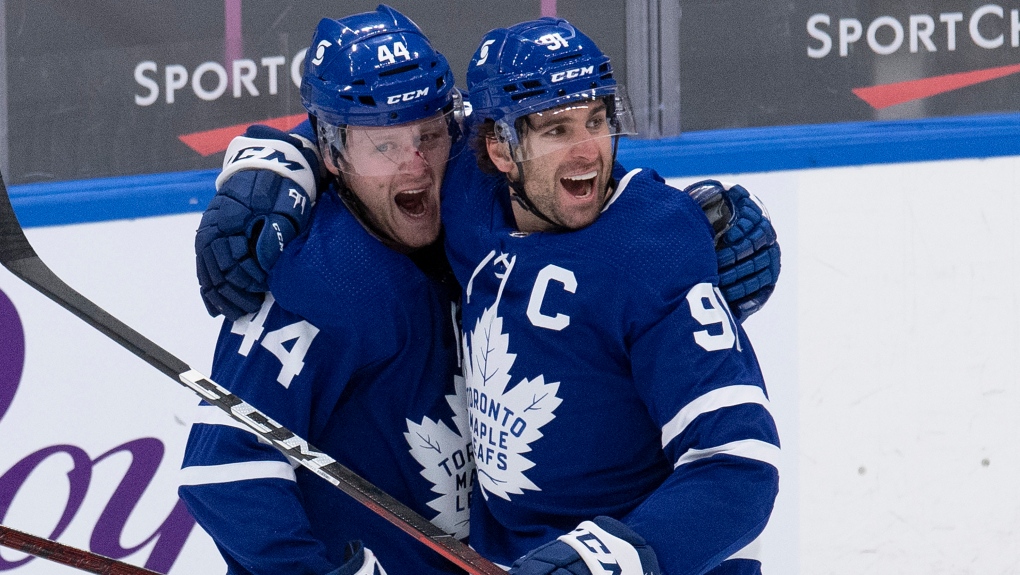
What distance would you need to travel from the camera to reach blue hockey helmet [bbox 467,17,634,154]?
1.74 m

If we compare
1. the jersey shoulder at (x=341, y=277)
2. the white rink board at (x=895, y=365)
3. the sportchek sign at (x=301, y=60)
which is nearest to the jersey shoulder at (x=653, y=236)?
the jersey shoulder at (x=341, y=277)

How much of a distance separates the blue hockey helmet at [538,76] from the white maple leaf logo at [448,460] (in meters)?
0.40

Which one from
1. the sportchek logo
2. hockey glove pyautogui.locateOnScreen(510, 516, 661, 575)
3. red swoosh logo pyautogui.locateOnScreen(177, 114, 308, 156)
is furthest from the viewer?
red swoosh logo pyautogui.locateOnScreen(177, 114, 308, 156)

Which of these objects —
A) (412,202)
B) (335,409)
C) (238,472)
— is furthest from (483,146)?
(238,472)

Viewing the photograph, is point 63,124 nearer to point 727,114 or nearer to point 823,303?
point 727,114

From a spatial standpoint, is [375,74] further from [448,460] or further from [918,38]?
[918,38]

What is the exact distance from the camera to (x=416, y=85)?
186cm

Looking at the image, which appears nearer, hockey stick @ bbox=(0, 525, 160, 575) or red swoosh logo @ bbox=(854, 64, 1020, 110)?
hockey stick @ bbox=(0, 525, 160, 575)

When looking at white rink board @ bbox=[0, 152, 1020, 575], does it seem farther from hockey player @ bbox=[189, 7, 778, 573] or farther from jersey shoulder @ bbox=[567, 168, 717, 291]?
jersey shoulder @ bbox=[567, 168, 717, 291]

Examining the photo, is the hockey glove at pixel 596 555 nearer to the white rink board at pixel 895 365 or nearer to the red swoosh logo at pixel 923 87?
the white rink board at pixel 895 365

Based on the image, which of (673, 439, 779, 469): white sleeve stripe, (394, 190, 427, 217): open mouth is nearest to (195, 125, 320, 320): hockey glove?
(394, 190, 427, 217): open mouth

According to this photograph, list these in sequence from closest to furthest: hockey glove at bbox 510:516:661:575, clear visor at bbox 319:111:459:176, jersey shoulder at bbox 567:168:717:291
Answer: hockey glove at bbox 510:516:661:575 < jersey shoulder at bbox 567:168:717:291 < clear visor at bbox 319:111:459:176

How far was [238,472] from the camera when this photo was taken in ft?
5.98

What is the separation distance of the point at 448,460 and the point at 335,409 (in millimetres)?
169
